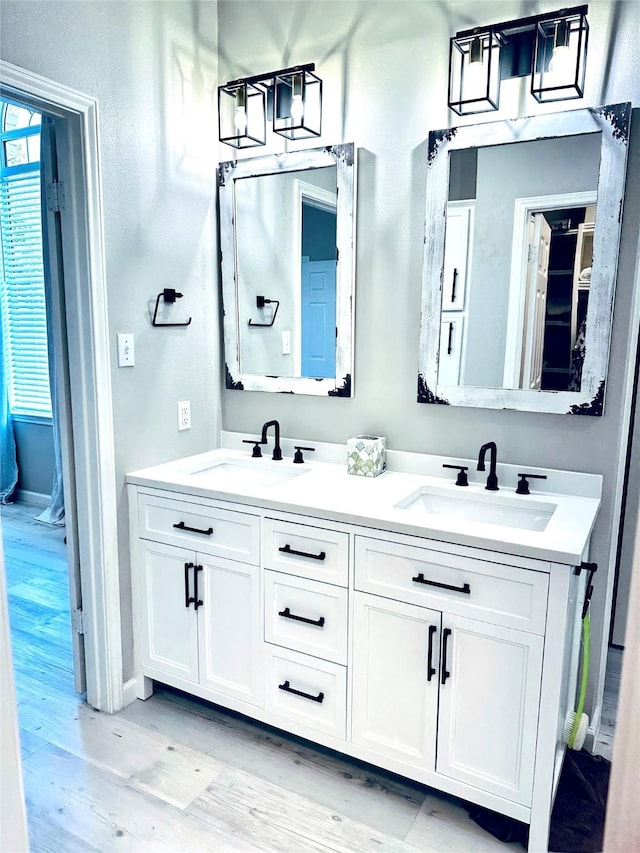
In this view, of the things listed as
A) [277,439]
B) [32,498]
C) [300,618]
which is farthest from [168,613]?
[32,498]

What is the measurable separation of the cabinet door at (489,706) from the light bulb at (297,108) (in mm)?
1779

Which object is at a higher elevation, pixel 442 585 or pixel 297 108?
pixel 297 108

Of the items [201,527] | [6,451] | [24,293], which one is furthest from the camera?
[6,451]

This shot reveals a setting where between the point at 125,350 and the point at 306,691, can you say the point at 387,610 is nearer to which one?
the point at 306,691

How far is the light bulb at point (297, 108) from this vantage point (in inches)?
85.0

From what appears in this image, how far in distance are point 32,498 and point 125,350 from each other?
3.01 m

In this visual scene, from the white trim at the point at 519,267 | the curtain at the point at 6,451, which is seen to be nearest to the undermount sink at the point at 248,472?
the white trim at the point at 519,267

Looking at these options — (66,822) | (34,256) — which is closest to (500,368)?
(66,822)

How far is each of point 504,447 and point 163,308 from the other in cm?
135

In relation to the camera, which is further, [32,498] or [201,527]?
[32,498]

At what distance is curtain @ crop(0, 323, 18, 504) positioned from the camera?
450cm

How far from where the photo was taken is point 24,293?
4.27m

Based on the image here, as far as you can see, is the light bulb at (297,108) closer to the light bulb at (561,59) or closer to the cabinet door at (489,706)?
the light bulb at (561,59)

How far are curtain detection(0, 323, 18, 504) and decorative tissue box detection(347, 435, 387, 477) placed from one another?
11.1ft
